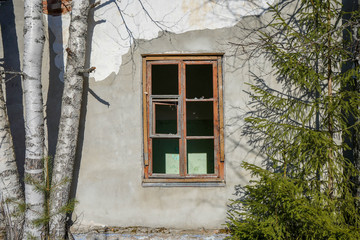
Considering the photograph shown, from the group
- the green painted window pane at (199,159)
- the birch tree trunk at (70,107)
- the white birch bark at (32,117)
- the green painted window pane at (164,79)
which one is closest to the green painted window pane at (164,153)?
the green painted window pane at (199,159)

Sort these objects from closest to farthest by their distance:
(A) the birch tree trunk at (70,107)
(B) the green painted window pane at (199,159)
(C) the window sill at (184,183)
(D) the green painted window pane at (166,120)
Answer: (A) the birch tree trunk at (70,107) → (C) the window sill at (184,183) → (B) the green painted window pane at (199,159) → (D) the green painted window pane at (166,120)

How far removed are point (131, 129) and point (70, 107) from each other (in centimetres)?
75

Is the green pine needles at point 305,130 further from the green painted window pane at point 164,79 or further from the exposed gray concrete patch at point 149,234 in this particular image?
the green painted window pane at point 164,79

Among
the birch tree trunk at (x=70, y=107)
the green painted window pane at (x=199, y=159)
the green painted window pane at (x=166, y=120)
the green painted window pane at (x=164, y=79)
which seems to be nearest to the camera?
the birch tree trunk at (x=70, y=107)

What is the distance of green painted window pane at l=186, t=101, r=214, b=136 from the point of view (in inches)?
268

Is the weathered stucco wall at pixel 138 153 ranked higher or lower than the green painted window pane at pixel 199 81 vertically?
Answer: lower

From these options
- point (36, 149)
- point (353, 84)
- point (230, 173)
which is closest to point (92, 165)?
point (36, 149)

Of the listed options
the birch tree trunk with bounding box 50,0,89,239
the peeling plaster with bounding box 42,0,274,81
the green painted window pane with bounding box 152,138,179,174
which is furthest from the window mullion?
the green painted window pane with bounding box 152,138,179,174

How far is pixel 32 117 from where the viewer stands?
11.9 ft

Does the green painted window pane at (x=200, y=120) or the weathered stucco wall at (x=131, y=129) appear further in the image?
the green painted window pane at (x=200, y=120)

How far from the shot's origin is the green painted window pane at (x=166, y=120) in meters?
6.60

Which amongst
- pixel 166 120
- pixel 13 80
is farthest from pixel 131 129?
pixel 166 120

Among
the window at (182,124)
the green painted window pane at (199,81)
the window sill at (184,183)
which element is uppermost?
the green painted window pane at (199,81)

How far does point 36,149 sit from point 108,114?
89 centimetres
